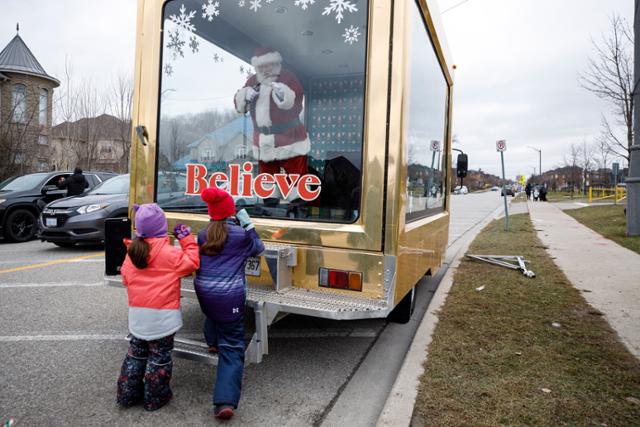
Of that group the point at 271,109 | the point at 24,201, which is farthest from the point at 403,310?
the point at 24,201

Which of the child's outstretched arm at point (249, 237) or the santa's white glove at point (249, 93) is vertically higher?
the santa's white glove at point (249, 93)

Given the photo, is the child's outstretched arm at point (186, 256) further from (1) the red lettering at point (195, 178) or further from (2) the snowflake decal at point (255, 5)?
(2) the snowflake decal at point (255, 5)

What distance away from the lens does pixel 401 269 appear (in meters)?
3.19

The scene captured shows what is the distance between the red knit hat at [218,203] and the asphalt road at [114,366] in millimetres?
1264

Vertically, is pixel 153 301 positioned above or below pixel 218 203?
below

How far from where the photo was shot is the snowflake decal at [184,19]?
11.8ft

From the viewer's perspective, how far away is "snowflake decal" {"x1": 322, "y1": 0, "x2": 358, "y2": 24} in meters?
3.12

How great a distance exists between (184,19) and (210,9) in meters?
0.26

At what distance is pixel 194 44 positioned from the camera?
3.65 meters

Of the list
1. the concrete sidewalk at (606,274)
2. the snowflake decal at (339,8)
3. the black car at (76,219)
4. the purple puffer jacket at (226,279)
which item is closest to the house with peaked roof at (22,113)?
the black car at (76,219)

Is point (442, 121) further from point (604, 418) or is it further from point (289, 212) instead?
point (604, 418)

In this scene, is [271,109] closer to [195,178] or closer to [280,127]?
[280,127]

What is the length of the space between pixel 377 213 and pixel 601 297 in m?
4.20

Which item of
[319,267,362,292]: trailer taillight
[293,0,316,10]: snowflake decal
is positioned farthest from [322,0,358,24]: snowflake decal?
[319,267,362,292]: trailer taillight
